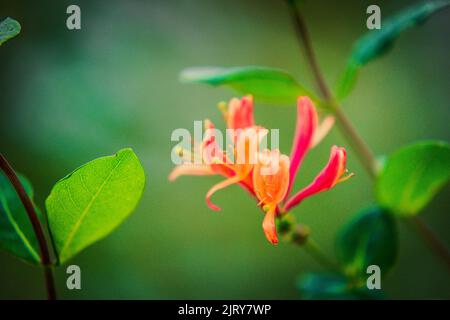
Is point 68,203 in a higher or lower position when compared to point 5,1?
lower

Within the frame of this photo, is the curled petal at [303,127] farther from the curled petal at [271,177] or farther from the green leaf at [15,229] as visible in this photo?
the green leaf at [15,229]

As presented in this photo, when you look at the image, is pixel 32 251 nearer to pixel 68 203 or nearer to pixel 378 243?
pixel 68 203

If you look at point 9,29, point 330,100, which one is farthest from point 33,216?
point 330,100

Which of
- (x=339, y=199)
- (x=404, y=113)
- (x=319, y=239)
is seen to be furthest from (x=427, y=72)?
(x=319, y=239)

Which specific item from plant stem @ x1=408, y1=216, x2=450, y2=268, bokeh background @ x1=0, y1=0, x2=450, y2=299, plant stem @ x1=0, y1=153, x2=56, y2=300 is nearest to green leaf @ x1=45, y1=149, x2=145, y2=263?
plant stem @ x1=0, y1=153, x2=56, y2=300

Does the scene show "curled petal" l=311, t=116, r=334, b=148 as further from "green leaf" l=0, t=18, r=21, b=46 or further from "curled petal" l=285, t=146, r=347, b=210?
"green leaf" l=0, t=18, r=21, b=46

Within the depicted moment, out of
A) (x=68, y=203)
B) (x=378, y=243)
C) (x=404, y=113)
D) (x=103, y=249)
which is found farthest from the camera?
(x=404, y=113)

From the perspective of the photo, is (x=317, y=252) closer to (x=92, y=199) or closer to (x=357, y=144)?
(x=357, y=144)
